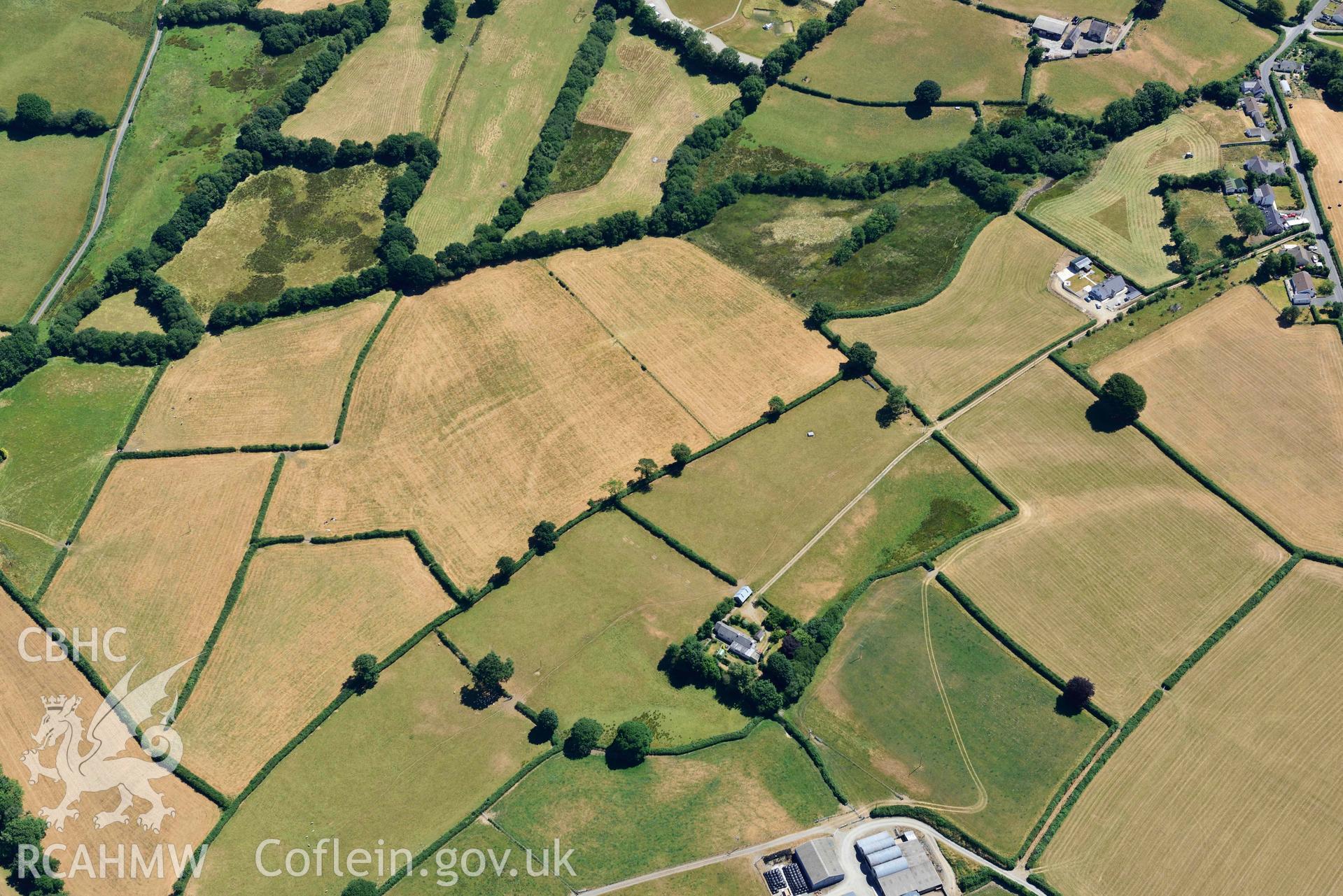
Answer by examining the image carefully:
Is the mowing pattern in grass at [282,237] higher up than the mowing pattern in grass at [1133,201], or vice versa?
the mowing pattern in grass at [1133,201]

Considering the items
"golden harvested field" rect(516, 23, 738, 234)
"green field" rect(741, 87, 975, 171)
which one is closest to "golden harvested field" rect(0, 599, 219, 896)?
"golden harvested field" rect(516, 23, 738, 234)

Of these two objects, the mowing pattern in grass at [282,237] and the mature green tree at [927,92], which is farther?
the mature green tree at [927,92]

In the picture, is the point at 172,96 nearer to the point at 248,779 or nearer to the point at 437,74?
the point at 437,74

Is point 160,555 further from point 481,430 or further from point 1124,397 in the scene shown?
point 1124,397

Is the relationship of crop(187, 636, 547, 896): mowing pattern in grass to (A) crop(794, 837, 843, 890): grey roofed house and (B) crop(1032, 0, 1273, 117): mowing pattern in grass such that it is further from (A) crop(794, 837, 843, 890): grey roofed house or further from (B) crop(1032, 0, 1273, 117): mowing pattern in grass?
(B) crop(1032, 0, 1273, 117): mowing pattern in grass

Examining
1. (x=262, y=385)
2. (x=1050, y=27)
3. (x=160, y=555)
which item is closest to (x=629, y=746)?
(x=160, y=555)

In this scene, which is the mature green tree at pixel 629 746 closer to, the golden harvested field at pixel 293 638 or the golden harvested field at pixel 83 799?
the golden harvested field at pixel 293 638

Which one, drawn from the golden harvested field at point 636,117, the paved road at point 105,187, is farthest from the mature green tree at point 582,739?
the paved road at point 105,187

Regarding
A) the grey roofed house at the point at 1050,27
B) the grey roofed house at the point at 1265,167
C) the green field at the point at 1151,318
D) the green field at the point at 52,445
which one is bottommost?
the green field at the point at 52,445
